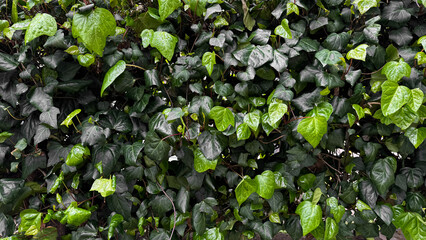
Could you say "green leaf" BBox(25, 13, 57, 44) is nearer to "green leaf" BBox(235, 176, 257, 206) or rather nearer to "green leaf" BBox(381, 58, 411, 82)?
"green leaf" BBox(235, 176, 257, 206)

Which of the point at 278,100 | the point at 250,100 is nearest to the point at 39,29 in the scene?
the point at 250,100

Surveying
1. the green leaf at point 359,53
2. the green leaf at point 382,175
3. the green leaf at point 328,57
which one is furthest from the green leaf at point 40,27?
the green leaf at point 382,175

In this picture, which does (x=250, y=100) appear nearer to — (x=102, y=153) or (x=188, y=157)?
(x=188, y=157)

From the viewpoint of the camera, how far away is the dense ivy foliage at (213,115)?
1.48 meters

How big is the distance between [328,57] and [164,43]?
2.50 ft

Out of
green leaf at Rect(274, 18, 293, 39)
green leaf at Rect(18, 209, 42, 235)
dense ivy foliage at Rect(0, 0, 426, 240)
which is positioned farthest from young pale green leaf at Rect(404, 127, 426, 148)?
green leaf at Rect(18, 209, 42, 235)

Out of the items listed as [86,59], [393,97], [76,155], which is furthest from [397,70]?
[76,155]

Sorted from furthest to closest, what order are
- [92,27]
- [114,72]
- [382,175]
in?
[382,175] < [114,72] < [92,27]

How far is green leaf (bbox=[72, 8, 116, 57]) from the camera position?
4.32 ft

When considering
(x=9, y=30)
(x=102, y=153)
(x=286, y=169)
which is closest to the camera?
(x=9, y=30)

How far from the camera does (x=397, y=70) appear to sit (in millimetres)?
1396

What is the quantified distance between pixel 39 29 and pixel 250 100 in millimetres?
999

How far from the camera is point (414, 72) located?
4.92 feet

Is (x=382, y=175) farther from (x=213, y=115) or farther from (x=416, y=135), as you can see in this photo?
(x=213, y=115)
